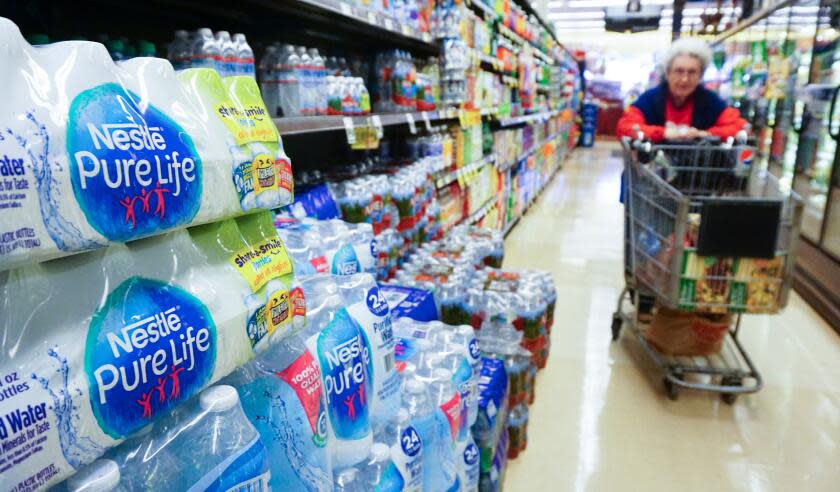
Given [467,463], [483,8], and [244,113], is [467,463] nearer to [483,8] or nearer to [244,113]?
[244,113]

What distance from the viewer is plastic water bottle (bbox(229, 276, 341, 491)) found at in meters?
0.91

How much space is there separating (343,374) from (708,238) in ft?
6.18

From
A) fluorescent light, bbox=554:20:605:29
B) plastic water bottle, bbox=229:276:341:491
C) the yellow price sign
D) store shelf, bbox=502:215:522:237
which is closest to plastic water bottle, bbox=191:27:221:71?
plastic water bottle, bbox=229:276:341:491

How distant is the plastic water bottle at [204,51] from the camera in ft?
4.92

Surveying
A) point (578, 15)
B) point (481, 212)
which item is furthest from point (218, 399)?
point (578, 15)

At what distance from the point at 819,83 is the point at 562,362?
4.01 m

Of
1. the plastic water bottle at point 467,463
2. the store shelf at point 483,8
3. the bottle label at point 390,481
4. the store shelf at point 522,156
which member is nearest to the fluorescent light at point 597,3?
the store shelf at point 522,156

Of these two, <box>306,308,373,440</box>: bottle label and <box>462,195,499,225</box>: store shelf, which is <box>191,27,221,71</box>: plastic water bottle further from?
<box>462,195,499,225</box>: store shelf

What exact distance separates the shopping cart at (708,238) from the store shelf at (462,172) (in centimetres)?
103

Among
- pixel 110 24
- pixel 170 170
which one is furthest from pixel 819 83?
pixel 170 170

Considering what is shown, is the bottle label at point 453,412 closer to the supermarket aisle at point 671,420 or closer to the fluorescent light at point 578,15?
the supermarket aisle at point 671,420

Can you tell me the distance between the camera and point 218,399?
0.77m

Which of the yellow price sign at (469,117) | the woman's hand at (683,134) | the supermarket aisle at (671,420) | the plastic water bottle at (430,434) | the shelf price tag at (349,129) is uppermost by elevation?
the shelf price tag at (349,129)

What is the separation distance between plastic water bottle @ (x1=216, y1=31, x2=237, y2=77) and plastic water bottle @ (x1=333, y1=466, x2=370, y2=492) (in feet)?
3.49
